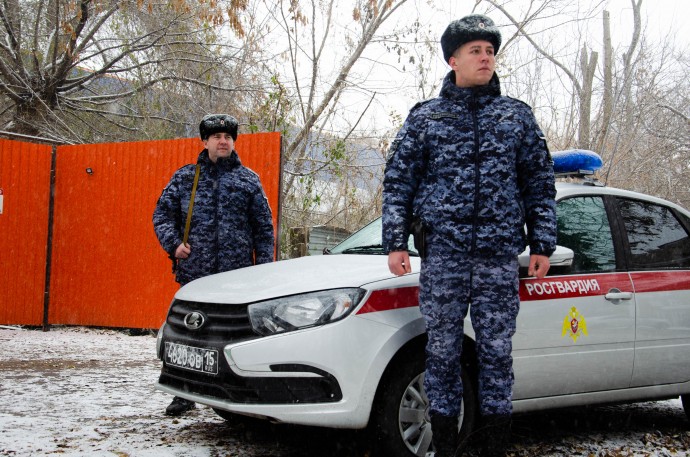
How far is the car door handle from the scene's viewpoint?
378cm

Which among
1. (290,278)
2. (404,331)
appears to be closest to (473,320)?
(404,331)

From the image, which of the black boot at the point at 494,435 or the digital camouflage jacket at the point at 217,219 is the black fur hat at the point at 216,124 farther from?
the black boot at the point at 494,435

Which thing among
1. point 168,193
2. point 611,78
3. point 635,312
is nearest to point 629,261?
point 635,312

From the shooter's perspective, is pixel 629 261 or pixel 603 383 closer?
pixel 603 383

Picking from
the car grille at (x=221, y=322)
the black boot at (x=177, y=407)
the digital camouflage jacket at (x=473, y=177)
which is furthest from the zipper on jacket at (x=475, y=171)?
the black boot at (x=177, y=407)

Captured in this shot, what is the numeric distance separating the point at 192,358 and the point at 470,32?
6.44ft

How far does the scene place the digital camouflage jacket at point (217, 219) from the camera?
4418mm

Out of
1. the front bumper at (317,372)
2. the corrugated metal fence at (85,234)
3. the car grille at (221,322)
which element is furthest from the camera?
the corrugated metal fence at (85,234)

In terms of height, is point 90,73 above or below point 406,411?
above

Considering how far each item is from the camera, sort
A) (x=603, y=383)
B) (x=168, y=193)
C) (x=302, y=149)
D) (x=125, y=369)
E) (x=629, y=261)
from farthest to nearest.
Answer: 1. (x=302, y=149)
2. (x=125, y=369)
3. (x=168, y=193)
4. (x=629, y=261)
5. (x=603, y=383)

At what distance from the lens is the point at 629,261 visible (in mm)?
4043

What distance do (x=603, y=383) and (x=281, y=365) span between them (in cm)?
187

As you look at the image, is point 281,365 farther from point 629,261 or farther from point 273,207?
point 273,207

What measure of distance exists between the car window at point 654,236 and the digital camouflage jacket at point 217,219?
7.36ft
